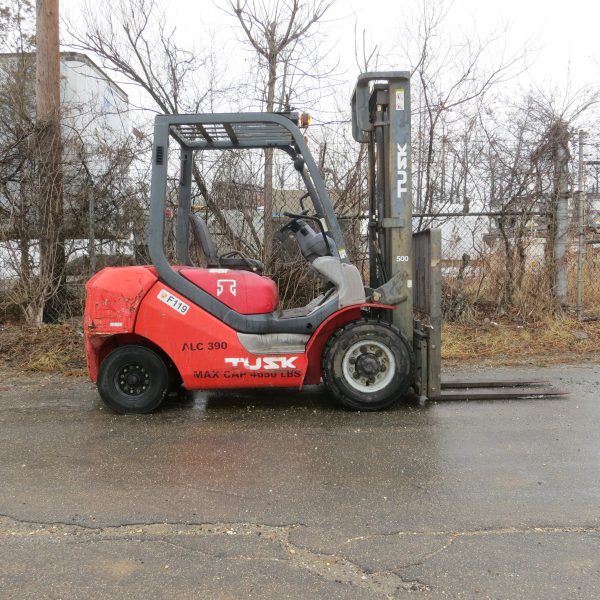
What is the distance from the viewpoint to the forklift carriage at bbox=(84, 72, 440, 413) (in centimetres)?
504

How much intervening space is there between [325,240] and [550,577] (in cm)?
345

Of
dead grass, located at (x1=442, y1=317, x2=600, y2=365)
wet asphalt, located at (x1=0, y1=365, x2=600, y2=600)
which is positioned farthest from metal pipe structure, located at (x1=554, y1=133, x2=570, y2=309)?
wet asphalt, located at (x1=0, y1=365, x2=600, y2=600)

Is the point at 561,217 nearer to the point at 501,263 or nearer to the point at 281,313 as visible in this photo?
the point at 501,263

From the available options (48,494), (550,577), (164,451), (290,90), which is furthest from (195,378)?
(290,90)

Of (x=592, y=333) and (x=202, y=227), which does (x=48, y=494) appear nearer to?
(x=202, y=227)

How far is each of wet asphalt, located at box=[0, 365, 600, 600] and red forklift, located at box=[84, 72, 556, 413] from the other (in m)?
0.36

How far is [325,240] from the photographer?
5.33m

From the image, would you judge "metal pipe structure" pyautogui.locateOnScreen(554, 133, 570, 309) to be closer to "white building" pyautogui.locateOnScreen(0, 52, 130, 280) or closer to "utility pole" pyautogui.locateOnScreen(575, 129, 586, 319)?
"utility pole" pyautogui.locateOnScreen(575, 129, 586, 319)

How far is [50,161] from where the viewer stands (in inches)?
342

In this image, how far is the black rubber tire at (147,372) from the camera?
5199 millimetres

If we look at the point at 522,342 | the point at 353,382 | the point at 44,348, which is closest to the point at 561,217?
the point at 522,342

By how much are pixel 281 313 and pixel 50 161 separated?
5.44 meters

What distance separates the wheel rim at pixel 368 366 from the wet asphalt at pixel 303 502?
29cm

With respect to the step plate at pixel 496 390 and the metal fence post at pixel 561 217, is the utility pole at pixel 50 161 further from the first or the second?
the metal fence post at pixel 561 217
